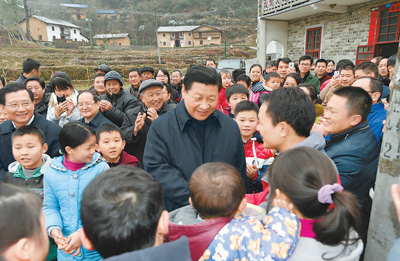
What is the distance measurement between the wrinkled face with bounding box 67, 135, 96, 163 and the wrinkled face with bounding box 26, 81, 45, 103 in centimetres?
236

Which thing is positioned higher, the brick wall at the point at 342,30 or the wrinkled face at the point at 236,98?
the brick wall at the point at 342,30

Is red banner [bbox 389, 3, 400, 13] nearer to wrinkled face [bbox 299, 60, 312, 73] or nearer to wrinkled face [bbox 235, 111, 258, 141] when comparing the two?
wrinkled face [bbox 299, 60, 312, 73]

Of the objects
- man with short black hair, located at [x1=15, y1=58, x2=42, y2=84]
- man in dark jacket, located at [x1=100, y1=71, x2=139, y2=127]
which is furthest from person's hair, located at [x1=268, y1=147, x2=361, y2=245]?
man with short black hair, located at [x1=15, y1=58, x2=42, y2=84]

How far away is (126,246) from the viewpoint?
90cm

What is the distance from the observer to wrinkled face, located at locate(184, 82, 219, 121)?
1.79 meters

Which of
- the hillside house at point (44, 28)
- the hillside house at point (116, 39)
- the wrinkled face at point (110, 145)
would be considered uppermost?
the hillside house at point (44, 28)

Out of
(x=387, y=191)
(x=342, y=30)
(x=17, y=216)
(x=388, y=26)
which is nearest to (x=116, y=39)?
(x=342, y=30)

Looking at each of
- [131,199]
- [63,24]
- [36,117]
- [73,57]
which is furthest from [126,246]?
[63,24]

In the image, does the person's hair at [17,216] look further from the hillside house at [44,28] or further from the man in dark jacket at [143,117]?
the hillside house at [44,28]

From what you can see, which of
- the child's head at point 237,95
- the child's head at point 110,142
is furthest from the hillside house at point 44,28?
the child's head at point 110,142

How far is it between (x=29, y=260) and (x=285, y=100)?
5.11ft

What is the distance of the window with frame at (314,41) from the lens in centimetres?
1162

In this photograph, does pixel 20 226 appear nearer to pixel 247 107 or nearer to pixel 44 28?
pixel 247 107

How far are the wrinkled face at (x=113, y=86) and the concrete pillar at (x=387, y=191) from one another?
356 cm
